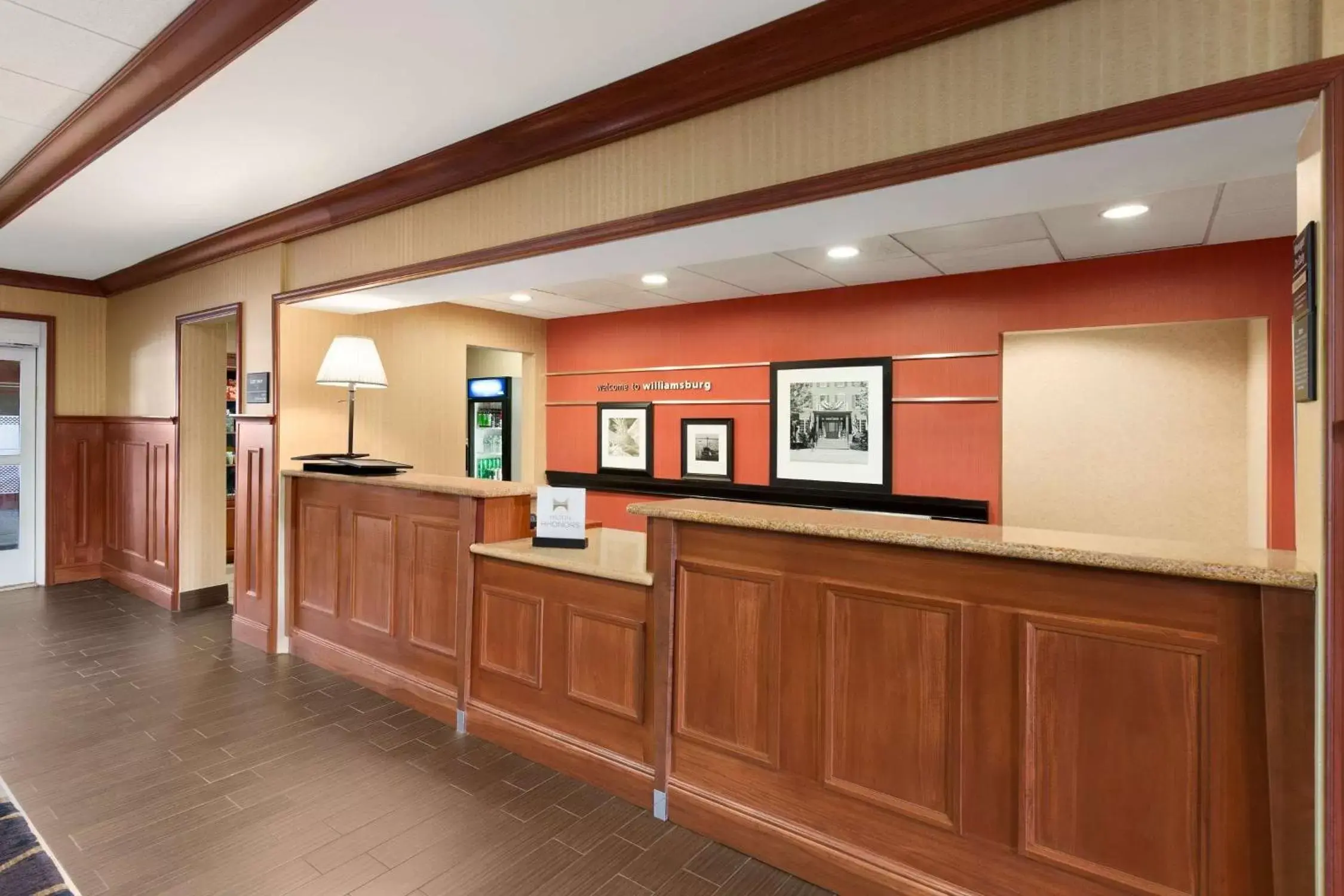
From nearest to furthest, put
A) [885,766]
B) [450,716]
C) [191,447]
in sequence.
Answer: [885,766] → [450,716] → [191,447]

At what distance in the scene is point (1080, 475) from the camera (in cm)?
498

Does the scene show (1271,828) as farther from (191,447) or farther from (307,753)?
(191,447)

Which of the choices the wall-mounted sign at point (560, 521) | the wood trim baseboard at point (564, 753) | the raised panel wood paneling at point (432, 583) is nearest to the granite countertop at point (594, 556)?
the wall-mounted sign at point (560, 521)

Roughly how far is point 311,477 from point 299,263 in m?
1.40

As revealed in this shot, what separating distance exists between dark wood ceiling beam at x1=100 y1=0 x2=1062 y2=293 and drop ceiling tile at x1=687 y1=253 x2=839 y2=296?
1.65 m

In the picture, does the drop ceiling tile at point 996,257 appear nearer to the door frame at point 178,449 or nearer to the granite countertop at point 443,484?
the granite countertop at point 443,484

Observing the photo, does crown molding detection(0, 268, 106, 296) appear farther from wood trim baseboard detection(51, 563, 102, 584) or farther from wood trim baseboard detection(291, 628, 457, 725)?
wood trim baseboard detection(291, 628, 457, 725)

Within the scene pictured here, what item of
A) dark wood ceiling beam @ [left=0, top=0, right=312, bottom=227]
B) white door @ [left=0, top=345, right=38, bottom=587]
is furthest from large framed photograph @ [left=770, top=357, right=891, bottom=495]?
white door @ [left=0, top=345, right=38, bottom=587]

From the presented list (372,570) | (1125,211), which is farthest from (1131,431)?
(372,570)

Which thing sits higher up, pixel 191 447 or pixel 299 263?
pixel 299 263

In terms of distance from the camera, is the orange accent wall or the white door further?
the white door

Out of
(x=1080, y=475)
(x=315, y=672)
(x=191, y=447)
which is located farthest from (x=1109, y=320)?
(x=191, y=447)

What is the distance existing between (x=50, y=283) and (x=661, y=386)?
5.64 metres

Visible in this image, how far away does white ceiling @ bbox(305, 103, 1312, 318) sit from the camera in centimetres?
190
